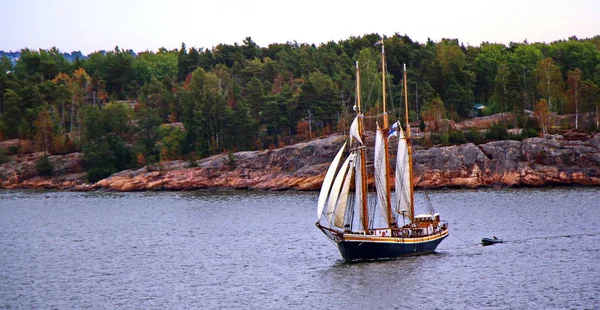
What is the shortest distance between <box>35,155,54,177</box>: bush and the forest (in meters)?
6.75

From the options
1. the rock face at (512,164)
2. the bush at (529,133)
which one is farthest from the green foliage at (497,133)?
the rock face at (512,164)

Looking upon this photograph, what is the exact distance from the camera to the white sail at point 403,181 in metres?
68.2

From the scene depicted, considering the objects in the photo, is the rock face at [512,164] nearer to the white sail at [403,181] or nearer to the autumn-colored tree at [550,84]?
the autumn-colored tree at [550,84]

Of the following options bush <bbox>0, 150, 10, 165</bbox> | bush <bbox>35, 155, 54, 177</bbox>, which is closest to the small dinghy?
bush <bbox>35, 155, 54, 177</bbox>

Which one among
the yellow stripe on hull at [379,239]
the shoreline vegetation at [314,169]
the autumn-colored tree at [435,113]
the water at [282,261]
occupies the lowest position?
the water at [282,261]

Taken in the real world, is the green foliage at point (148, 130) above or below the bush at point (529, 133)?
above

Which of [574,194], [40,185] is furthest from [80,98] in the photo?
[574,194]

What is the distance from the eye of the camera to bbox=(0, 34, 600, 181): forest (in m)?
140

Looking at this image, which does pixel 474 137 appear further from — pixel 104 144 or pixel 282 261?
pixel 282 261

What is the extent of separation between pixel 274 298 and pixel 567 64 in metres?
126

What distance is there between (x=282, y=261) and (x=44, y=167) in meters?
93.1

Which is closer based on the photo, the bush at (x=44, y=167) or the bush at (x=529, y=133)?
the bush at (x=529, y=133)

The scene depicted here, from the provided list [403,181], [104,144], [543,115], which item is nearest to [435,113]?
[543,115]

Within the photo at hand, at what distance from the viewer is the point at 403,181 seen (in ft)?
224
